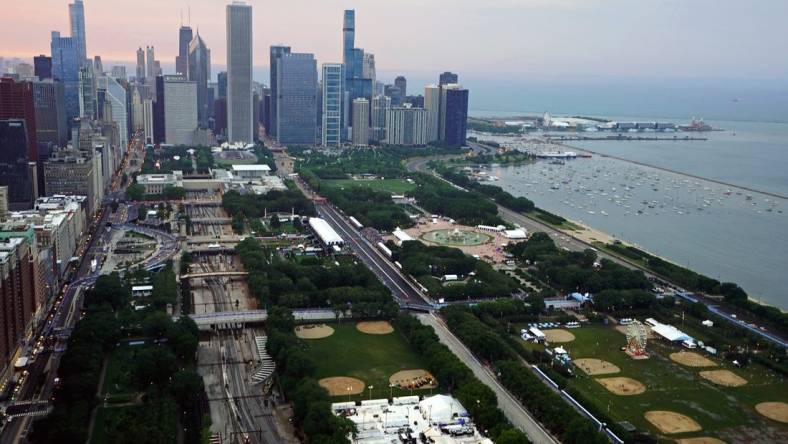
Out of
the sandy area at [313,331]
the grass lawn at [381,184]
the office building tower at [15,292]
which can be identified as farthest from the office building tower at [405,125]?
the office building tower at [15,292]

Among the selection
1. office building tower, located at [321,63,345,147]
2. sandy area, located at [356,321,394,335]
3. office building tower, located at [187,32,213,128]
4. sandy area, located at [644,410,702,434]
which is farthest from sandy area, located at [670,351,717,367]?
office building tower, located at [187,32,213,128]

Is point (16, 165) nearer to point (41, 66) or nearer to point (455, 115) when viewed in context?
point (41, 66)

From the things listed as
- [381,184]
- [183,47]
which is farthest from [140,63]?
[381,184]

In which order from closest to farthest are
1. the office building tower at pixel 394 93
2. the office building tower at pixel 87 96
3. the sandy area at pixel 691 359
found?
the sandy area at pixel 691 359, the office building tower at pixel 87 96, the office building tower at pixel 394 93

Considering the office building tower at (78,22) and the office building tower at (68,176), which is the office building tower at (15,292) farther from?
the office building tower at (78,22)

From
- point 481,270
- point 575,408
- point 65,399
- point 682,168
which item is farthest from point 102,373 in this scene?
point 682,168

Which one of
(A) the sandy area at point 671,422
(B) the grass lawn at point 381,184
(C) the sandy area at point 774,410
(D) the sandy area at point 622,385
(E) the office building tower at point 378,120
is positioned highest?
(E) the office building tower at point 378,120

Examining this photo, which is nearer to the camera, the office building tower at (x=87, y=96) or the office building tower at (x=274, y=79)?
the office building tower at (x=87, y=96)

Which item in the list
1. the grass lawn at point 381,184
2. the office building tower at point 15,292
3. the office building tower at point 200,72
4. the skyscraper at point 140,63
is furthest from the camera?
the skyscraper at point 140,63
